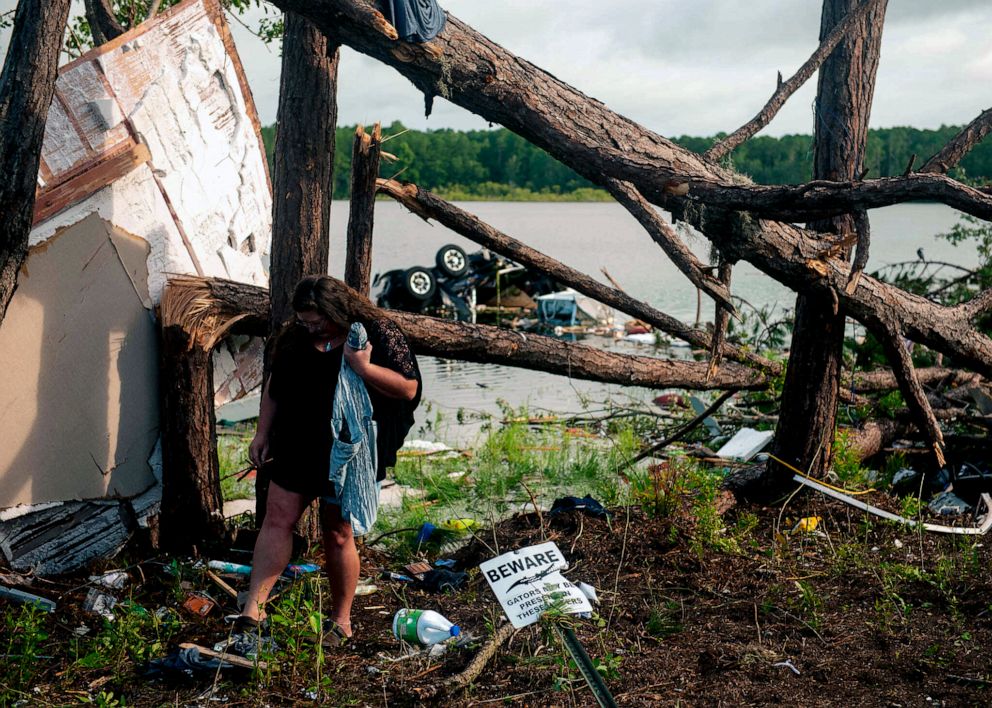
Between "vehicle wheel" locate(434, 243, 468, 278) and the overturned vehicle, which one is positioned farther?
"vehicle wheel" locate(434, 243, 468, 278)

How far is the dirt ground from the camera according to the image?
3.66 meters

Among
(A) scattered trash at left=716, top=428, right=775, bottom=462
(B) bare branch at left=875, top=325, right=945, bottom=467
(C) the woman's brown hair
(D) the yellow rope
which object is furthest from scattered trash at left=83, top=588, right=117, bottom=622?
(A) scattered trash at left=716, top=428, right=775, bottom=462

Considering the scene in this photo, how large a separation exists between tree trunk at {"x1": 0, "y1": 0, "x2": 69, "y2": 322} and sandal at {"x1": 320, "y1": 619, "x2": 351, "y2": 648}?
2.04 metres

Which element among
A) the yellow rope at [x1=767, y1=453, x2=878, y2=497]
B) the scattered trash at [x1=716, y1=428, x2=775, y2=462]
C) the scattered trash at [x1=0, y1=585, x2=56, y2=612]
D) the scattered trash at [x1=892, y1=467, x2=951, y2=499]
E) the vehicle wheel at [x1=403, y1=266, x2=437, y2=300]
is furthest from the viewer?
the vehicle wheel at [x1=403, y1=266, x2=437, y2=300]

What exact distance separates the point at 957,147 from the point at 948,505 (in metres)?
2.22

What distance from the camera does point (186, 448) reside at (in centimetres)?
526

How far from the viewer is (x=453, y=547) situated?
18.5 ft

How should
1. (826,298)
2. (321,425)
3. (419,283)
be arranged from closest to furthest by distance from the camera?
(321,425), (826,298), (419,283)

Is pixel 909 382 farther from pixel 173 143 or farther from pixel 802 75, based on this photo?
pixel 173 143

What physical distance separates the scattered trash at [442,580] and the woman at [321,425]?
25.9 inches

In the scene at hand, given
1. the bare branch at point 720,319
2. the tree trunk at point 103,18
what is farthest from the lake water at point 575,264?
the tree trunk at point 103,18

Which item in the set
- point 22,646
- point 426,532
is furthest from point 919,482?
point 22,646

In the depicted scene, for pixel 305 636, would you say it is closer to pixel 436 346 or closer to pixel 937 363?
pixel 436 346

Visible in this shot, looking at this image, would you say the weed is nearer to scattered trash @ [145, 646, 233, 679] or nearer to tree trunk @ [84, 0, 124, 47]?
scattered trash @ [145, 646, 233, 679]
